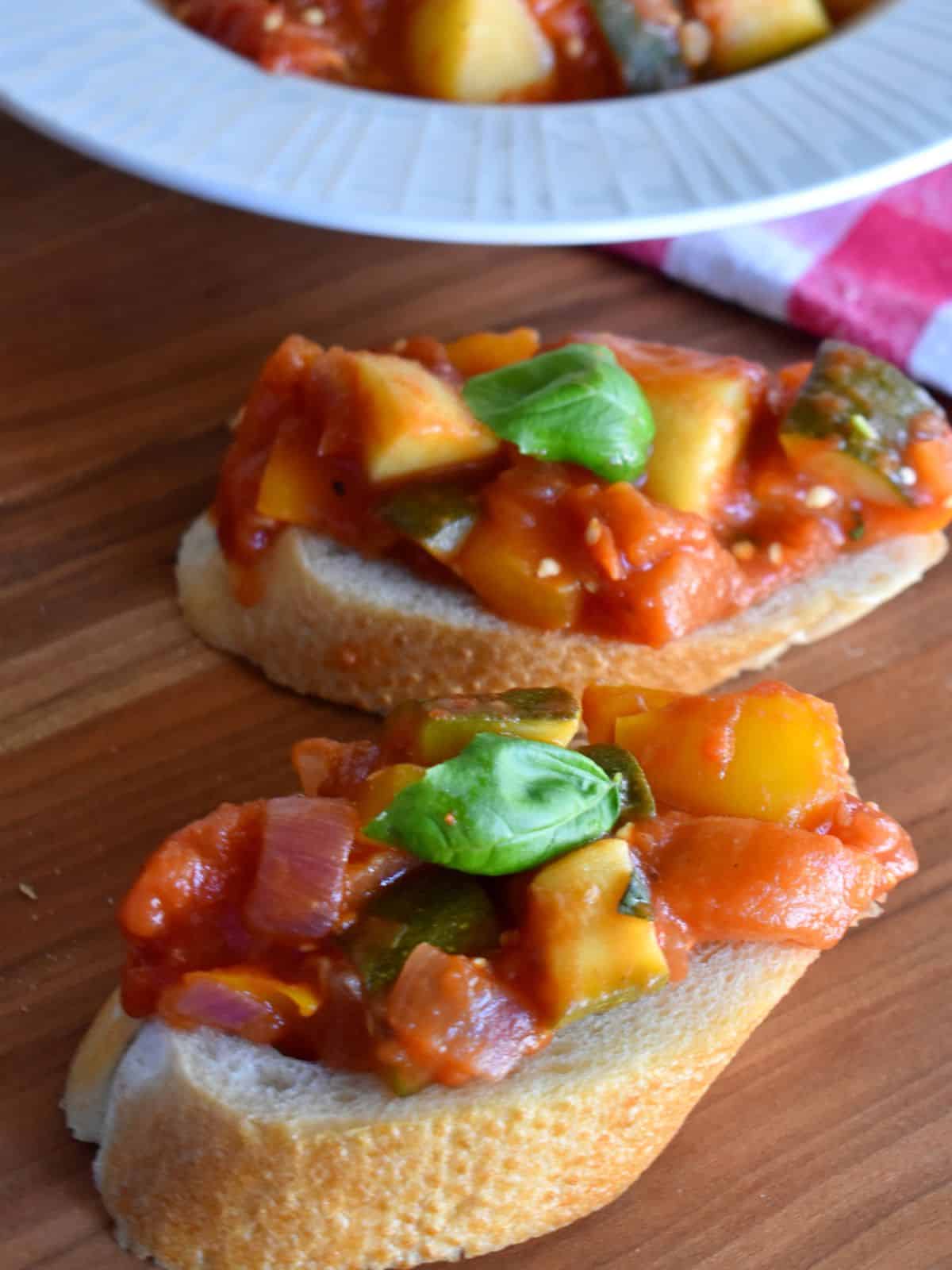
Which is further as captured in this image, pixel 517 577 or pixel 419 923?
pixel 517 577

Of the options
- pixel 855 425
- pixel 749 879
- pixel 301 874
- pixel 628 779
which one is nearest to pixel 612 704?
pixel 628 779

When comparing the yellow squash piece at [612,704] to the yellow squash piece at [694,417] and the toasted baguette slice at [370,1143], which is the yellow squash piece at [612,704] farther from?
the yellow squash piece at [694,417]

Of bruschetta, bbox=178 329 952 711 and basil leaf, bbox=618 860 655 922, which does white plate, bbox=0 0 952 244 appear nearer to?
bruschetta, bbox=178 329 952 711

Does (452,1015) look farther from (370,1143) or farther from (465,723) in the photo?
(465,723)

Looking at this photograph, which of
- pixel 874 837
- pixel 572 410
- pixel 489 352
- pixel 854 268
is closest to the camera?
pixel 874 837

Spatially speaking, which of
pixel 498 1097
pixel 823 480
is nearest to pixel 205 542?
pixel 823 480

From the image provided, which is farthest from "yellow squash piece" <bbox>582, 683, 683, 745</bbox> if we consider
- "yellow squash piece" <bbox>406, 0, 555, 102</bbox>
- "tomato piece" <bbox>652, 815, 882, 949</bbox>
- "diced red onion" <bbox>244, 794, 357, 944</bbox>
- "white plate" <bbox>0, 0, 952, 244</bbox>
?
"yellow squash piece" <bbox>406, 0, 555, 102</bbox>
